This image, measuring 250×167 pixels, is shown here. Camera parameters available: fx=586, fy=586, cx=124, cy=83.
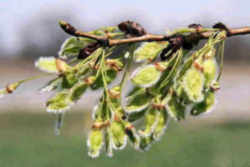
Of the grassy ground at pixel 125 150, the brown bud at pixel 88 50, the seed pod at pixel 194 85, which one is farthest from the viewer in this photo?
the grassy ground at pixel 125 150

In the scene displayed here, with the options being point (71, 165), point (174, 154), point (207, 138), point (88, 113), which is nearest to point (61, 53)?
point (71, 165)

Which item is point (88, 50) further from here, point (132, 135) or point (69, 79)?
point (132, 135)

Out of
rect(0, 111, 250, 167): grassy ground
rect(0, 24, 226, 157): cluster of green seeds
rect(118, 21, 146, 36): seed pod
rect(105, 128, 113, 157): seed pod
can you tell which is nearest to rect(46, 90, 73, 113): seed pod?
rect(0, 24, 226, 157): cluster of green seeds

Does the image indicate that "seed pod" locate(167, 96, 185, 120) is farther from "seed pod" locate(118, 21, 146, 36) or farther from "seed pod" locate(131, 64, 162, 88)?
"seed pod" locate(118, 21, 146, 36)

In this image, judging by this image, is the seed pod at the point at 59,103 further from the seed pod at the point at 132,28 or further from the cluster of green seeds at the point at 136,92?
the seed pod at the point at 132,28

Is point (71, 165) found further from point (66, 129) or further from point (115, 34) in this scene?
point (115, 34)

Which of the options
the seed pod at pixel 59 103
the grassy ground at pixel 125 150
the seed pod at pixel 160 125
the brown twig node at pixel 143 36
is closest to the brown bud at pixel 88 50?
the brown twig node at pixel 143 36
